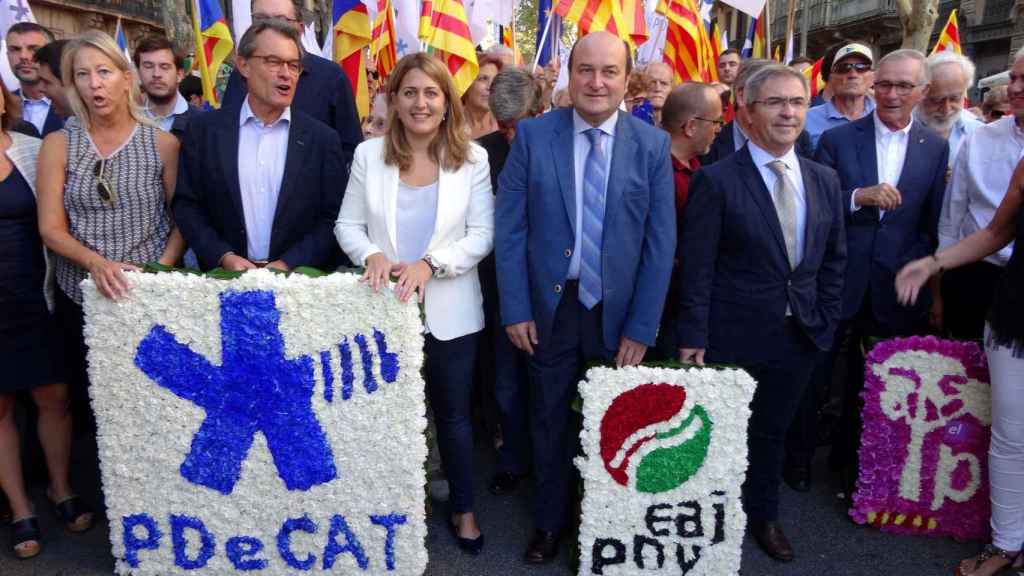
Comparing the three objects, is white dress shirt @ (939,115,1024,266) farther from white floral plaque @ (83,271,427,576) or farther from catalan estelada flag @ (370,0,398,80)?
catalan estelada flag @ (370,0,398,80)

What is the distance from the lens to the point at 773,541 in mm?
3186

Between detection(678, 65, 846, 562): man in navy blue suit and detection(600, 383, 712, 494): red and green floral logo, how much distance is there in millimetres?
260

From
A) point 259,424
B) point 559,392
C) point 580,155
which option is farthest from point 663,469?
point 259,424

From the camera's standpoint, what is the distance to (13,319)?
3084mm

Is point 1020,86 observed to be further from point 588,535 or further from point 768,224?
point 588,535

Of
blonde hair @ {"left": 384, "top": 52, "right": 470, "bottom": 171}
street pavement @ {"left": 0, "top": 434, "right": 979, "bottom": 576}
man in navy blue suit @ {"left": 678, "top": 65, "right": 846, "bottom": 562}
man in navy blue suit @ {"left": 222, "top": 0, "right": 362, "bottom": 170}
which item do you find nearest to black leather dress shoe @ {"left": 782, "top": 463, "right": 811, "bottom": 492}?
street pavement @ {"left": 0, "top": 434, "right": 979, "bottom": 576}

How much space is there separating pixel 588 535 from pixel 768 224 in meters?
1.41

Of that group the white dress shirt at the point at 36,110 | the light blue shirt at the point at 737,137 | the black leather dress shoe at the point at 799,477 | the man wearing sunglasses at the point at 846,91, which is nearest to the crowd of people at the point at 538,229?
the light blue shirt at the point at 737,137

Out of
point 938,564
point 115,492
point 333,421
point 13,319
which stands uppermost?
point 13,319

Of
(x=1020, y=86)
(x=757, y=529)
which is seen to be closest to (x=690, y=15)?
(x=1020, y=86)

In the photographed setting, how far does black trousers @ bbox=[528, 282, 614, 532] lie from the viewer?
2.93 metres

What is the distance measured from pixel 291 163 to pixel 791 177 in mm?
2025

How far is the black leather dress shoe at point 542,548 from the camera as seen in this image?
3115 mm

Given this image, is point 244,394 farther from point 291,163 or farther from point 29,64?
point 29,64
